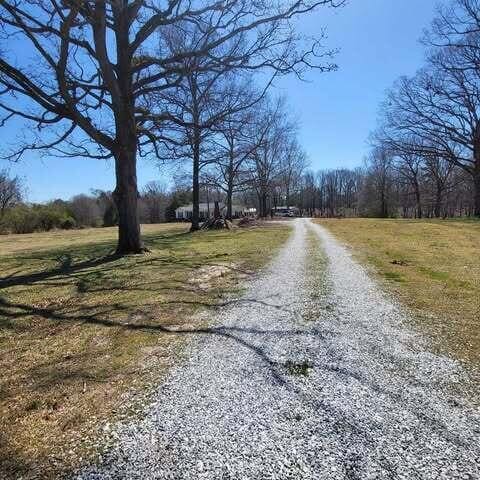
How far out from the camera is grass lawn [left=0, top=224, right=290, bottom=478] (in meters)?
3.29

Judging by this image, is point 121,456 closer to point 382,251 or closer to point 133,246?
point 133,246

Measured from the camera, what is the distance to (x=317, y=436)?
311cm

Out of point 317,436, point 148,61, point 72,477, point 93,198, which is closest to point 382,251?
point 148,61

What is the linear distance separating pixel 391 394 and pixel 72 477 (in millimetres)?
2615

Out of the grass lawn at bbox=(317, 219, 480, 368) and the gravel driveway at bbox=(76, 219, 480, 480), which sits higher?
the grass lawn at bbox=(317, 219, 480, 368)

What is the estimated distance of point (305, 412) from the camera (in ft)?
11.3

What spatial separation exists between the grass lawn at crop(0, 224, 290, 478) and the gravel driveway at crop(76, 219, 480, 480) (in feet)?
1.22

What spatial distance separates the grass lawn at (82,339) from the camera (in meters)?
3.29

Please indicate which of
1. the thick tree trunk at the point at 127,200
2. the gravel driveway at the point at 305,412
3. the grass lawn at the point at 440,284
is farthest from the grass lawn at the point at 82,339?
the grass lawn at the point at 440,284

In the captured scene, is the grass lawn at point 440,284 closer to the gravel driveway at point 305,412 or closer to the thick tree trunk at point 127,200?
the gravel driveway at point 305,412

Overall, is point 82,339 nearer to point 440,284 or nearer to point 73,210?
point 440,284

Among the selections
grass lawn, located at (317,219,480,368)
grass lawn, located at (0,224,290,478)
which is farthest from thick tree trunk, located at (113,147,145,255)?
grass lawn, located at (317,219,480,368)

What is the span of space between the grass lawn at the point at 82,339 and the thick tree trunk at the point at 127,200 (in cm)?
141

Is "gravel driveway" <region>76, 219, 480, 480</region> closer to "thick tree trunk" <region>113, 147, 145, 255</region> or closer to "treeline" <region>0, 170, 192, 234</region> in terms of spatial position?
"thick tree trunk" <region>113, 147, 145, 255</region>
